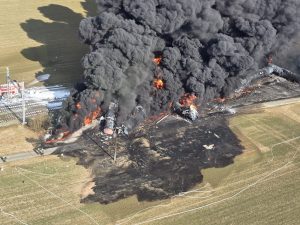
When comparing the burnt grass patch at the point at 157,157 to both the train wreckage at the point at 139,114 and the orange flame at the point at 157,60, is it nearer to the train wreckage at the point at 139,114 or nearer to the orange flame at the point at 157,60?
the train wreckage at the point at 139,114

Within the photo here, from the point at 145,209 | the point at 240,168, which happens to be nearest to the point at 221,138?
the point at 240,168

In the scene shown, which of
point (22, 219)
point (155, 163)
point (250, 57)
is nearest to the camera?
point (22, 219)

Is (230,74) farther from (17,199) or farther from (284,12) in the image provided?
(17,199)

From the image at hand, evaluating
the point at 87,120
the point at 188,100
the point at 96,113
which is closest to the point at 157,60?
the point at 188,100

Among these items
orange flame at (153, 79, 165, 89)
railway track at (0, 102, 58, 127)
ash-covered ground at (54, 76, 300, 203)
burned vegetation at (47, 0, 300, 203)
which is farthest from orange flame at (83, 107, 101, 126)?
orange flame at (153, 79, 165, 89)

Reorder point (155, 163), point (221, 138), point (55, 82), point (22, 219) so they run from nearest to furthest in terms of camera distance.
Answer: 1. point (22, 219)
2. point (155, 163)
3. point (221, 138)
4. point (55, 82)

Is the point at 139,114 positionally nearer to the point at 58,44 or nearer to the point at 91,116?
the point at 91,116
